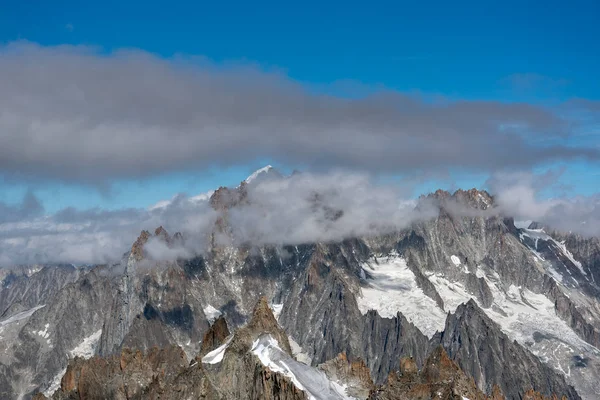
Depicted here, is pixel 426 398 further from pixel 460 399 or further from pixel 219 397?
pixel 219 397

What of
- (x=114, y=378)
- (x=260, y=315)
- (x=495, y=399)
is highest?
(x=260, y=315)

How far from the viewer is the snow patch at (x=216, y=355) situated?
575 feet

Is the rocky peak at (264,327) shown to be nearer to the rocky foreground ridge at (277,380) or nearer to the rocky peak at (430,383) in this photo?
the rocky foreground ridge at (277,380)

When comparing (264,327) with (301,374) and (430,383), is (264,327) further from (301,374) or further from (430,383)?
(430,383)

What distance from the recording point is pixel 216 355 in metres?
181

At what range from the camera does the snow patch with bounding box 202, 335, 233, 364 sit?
575 feet

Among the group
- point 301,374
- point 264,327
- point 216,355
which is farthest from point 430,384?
point 216,355

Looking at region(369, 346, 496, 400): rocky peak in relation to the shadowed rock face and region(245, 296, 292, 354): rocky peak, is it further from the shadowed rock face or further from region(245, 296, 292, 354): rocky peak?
region(245, 296, 292, 354): rocky peak

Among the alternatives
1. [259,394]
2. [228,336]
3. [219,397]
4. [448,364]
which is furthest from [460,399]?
[228,336]

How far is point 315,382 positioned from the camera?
146750mm

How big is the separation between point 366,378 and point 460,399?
125 ft

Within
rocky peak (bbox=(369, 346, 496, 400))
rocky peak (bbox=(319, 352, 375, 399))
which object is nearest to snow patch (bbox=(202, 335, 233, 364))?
rocky peak (bbox=(319, 352, 375, 399))

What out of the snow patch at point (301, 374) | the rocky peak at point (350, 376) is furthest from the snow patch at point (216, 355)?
the rocky peak at point (350, 376)

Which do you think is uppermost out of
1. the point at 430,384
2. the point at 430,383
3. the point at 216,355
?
the point at 430,384
